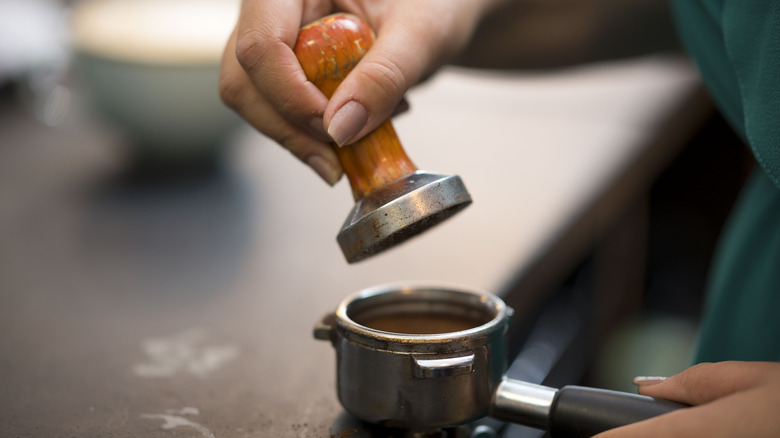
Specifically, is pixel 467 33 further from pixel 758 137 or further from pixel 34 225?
pixel 34 225

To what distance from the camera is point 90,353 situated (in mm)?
669

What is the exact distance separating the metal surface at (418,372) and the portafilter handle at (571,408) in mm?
13

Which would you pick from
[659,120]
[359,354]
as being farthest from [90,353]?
[659,120]

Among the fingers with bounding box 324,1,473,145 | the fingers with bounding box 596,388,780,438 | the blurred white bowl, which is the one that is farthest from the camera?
the blurred white bowl

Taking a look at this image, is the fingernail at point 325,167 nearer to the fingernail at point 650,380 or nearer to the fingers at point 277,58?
the fingers at point 277,58

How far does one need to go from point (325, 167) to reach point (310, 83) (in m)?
0.08

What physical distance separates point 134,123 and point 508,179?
495 millimetres

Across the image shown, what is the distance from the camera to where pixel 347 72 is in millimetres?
527

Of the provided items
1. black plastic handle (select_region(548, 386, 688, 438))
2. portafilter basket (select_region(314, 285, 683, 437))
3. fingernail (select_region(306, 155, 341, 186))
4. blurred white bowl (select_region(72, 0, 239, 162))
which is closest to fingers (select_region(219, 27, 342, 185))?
fingernail (select_region(306, 155, 341, 186))

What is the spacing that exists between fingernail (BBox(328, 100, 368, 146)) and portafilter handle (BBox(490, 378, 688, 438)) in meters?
0.19

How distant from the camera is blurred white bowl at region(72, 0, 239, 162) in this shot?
103 cm

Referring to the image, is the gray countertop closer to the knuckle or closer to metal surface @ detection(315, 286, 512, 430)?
metal surface @ detection(315, 286, 512, 430)

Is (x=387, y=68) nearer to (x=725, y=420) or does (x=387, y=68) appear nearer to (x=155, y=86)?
(x=725, y=420)

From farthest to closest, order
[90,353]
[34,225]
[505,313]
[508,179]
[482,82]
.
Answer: [482,82] → [508,179] → [34,225] → [90,353] → [505,313]
